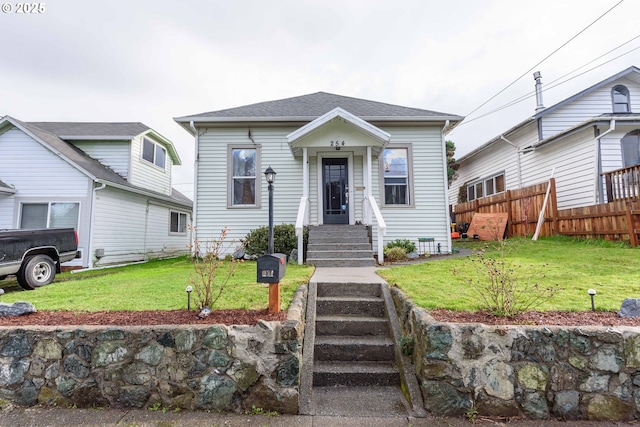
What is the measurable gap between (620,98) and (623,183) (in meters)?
6.44

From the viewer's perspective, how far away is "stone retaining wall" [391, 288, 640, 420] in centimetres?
267

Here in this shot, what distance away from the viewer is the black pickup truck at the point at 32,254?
621 cm

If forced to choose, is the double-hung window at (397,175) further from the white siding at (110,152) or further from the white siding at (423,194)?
the white siding at (110,152)

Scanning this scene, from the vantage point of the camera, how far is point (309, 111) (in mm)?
10359

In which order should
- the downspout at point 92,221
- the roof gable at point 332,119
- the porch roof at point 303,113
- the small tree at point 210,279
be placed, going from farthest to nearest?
1. the downspout at point 92,221
2. the porch roof at point 303,113
3. the roof gable at point 332,119
4. the small tree at point 210,279

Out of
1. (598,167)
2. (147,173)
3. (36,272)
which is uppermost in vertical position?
(147,173)

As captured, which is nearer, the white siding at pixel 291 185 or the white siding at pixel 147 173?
the white siding at pixel 291 185

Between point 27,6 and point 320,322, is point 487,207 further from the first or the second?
point 27,6

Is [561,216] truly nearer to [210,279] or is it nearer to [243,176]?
[243,176]

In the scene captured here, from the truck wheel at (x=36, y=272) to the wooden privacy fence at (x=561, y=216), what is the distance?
14294 mm

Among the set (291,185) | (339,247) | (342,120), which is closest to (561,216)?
(339,247)

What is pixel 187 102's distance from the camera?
1722cm

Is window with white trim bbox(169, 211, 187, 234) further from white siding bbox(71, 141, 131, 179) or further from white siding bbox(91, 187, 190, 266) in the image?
white siding bbox(71, 141, 131, 179)

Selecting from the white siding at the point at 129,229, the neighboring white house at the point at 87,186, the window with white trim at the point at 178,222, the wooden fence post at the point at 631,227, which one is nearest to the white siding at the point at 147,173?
the neighboring white house at the point at 87,186
